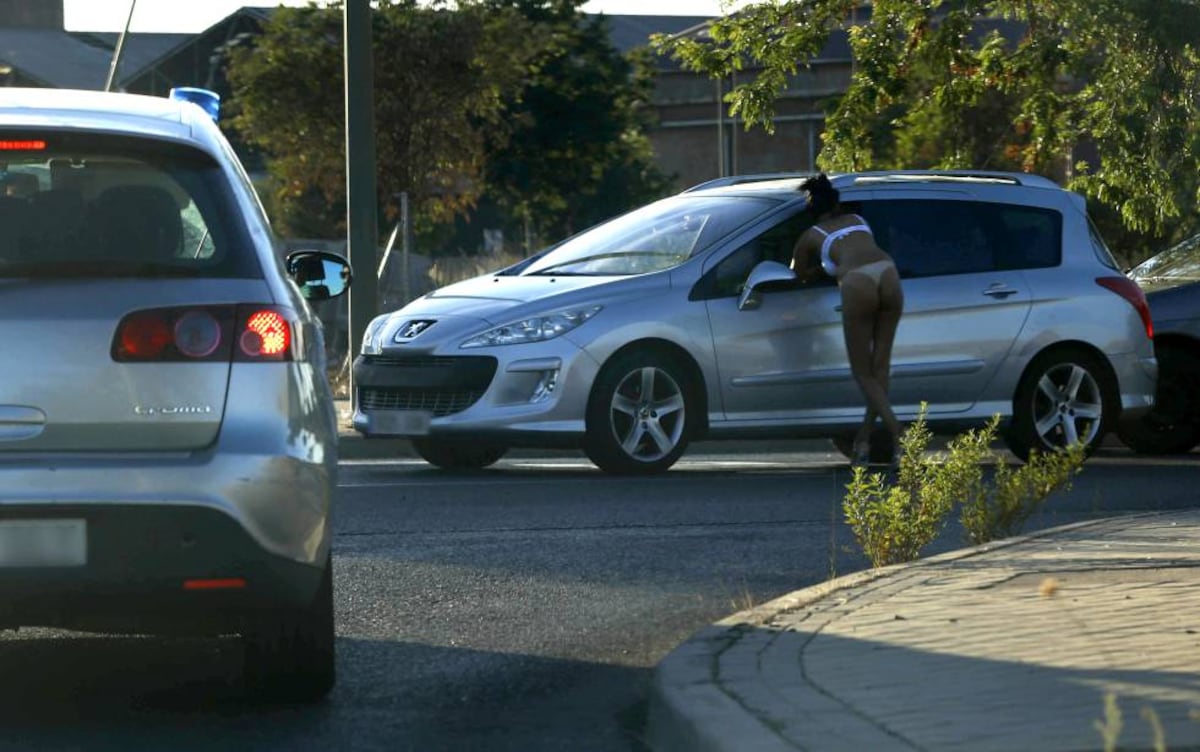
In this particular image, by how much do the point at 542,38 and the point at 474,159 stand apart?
14.9ft

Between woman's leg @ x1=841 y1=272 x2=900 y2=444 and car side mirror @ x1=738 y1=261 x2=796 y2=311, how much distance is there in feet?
1.12

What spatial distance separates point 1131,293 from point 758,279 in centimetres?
252

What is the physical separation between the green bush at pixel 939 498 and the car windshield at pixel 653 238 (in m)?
3.69

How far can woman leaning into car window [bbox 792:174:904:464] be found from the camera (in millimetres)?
12336

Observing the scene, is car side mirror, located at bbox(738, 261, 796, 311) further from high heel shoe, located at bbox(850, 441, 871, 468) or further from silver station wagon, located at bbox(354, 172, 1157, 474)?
high heel shoe, located at bbox(850, 441, 871, 468)

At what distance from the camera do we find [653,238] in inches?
511

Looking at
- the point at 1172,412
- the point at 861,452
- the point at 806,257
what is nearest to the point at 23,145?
the point at 806,257

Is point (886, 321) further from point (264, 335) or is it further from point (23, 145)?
point (23, 145)

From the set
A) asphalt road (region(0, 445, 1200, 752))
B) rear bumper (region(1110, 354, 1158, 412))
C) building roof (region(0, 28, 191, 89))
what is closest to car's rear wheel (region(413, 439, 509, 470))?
asphalt road (region(0, 445, 1200, 752))

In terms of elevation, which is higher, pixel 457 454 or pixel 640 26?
pixel 640 26

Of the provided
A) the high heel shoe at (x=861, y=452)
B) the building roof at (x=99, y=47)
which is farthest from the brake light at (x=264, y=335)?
the building roof at (x=99, y=47)

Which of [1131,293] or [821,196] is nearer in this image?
[821,196]

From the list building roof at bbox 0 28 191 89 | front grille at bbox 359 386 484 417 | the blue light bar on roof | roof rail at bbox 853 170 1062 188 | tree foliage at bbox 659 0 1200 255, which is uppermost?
building roof at bbox 0 28 191 89

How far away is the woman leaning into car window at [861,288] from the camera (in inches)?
486
